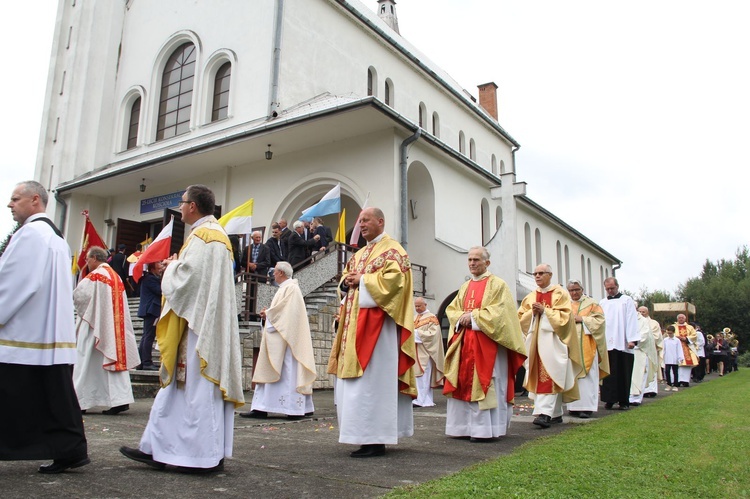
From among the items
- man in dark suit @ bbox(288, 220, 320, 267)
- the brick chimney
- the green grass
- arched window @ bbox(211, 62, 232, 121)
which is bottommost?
the green grass

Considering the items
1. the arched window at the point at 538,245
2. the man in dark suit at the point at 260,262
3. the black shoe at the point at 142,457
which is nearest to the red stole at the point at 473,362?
the black shoe at the point at 142,457

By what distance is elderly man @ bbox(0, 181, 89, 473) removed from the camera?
3941 millimetres

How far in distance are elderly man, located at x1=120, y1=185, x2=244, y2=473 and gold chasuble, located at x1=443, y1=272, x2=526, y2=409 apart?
2.86 metres

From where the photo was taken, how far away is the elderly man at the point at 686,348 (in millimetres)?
18594

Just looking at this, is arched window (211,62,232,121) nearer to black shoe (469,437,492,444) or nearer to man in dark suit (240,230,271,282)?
man in dark suit (240,230,271,282)

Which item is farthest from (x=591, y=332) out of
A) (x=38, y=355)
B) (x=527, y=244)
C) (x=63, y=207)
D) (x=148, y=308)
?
(x=63, y=207)

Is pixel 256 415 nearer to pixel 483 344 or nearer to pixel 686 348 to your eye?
pixel 483 344

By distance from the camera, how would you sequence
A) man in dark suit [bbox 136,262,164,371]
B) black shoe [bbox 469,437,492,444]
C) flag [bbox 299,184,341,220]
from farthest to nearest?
1. flag [bbox 299,184,341,220]
2. man in dark suit [bbox 136,262,164,371]
3. black shoe [bbox 469,437,492,444]

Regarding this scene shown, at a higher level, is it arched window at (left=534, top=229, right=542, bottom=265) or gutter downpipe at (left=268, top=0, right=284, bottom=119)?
gutter downpipe at (left=268, top=0, right=284, bottom=119)

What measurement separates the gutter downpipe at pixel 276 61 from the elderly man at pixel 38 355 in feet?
44.5

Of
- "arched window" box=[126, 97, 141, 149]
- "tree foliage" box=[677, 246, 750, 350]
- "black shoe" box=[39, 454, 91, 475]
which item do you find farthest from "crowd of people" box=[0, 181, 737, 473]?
"tree foliage" box=[677, 246, 750, 350]

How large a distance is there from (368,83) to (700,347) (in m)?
14.5

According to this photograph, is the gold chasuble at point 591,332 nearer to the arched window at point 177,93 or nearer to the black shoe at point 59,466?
the black shoe at point 59,466

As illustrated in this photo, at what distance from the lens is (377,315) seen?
5574 mm
